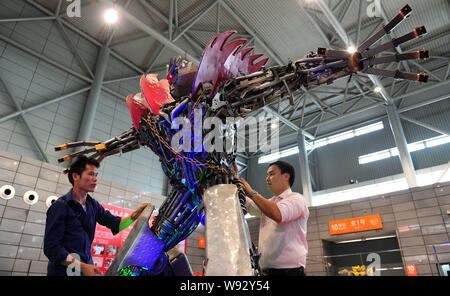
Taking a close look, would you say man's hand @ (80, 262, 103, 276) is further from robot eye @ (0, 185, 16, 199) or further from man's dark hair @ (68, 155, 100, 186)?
robot eye @ (0, 185, 16, 199)

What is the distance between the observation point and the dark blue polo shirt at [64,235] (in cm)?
152

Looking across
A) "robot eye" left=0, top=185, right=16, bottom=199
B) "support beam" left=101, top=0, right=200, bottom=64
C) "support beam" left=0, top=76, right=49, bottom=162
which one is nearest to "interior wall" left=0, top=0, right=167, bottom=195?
"support beam" left=0, top=76, right=49, bottom=162

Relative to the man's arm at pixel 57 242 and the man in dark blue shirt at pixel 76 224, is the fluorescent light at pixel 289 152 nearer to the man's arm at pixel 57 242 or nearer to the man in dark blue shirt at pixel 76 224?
the man in dark blue shirt at pixel 76 224

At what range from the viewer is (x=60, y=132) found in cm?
880

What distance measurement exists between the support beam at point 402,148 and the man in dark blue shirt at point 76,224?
32.0 ft

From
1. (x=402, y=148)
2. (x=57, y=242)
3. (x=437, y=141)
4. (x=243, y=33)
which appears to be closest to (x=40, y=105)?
(x=243, y=33)

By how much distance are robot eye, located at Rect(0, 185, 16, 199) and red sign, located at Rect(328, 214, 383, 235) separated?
9.32 metres

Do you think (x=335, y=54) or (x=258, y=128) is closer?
(x=335, y=54)

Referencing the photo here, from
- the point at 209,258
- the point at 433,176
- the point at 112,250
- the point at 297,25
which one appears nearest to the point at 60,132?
the point at 112,250

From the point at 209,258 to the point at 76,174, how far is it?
1067 millimetres

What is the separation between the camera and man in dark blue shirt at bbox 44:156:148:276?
1511 millimetres

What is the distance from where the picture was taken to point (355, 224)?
32.0 feet
